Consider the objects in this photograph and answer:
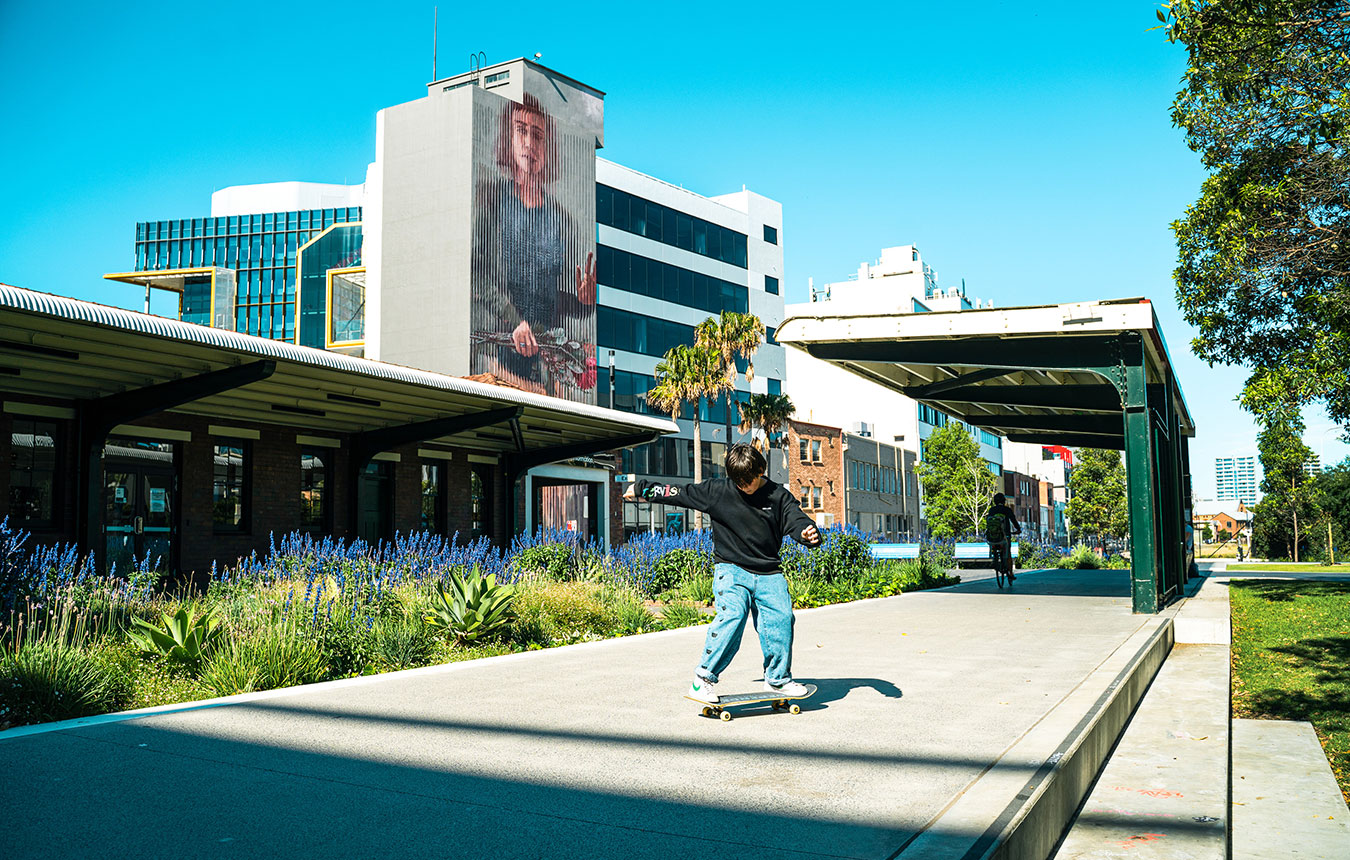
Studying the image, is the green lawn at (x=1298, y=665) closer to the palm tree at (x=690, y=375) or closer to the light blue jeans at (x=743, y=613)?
the light blue jeans at (x=743, y=613)

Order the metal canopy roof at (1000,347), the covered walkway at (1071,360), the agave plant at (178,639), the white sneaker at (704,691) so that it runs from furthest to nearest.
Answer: the covered walkway at (1071,360) < the metal canopy roof at (1000,347) < the agave plant at (178,639) < the white sneaker at (704,691)

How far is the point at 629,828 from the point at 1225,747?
4.08 metres

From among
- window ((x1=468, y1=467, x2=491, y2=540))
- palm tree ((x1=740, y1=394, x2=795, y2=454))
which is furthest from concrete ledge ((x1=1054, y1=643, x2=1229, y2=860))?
palm tree ((x1=740, y1=394, x2=795, y2=454))

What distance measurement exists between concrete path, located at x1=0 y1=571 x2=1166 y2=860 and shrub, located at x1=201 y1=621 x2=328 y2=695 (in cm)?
36

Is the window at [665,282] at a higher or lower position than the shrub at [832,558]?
higher

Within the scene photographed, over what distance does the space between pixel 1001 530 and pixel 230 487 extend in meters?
15.1

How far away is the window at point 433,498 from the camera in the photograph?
2395cm

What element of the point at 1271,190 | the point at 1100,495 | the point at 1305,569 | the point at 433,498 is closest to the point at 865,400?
the point at 1100,495

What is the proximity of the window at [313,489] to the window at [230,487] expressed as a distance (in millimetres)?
1371

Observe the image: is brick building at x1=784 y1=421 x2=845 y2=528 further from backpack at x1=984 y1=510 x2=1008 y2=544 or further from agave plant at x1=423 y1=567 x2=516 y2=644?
agave plant at x1=423 y1=567 x2=516 y2=644

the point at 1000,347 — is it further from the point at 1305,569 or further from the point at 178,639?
the point at 1305,569

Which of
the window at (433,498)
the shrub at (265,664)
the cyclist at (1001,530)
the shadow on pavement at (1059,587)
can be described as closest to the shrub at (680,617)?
the shrub at (265,664)

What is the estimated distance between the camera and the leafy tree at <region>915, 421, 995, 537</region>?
65.7 meters

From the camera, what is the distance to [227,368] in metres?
14.5
